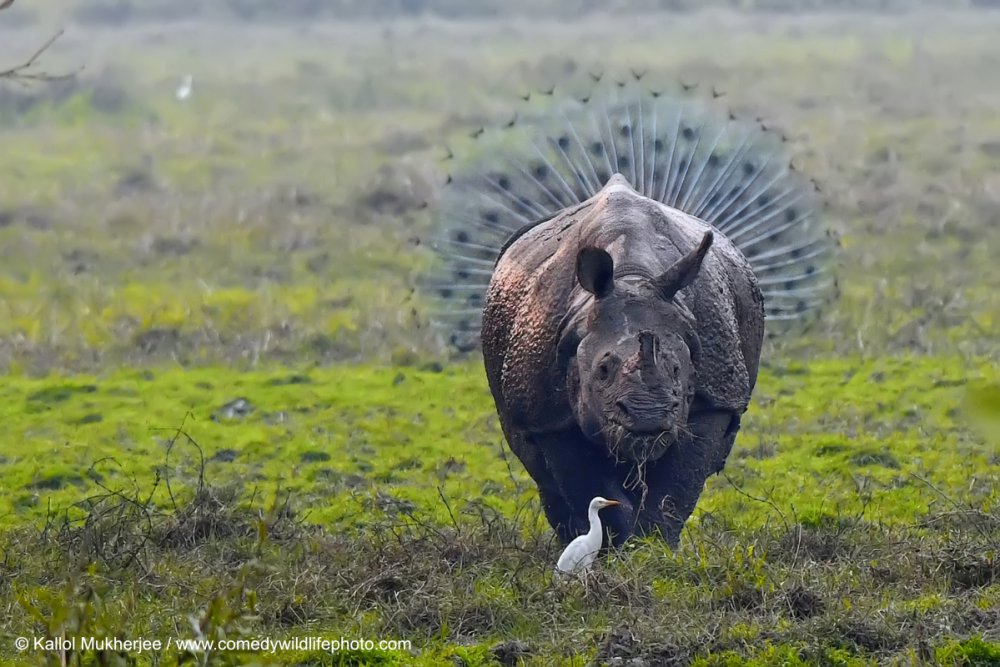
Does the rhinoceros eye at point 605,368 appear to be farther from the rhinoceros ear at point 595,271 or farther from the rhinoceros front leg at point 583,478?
the rhinoceros front leg at point 583,478

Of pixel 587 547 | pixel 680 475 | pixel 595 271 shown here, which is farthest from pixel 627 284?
pixel 587 547

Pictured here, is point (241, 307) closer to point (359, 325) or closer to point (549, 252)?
point (359, 325)

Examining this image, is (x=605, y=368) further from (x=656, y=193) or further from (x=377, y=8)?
(x=377, y=8)

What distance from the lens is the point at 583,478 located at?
7.70 m

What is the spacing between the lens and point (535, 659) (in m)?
6.31

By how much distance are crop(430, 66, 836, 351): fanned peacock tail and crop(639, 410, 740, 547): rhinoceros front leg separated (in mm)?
1904

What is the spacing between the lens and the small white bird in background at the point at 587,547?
7.23 metres

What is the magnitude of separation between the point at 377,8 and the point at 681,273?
2800 centimetres

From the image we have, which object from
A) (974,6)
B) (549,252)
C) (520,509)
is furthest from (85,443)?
(974,6)

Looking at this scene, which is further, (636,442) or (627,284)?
(627,284)

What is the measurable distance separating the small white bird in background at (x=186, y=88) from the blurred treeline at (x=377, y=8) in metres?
6.69

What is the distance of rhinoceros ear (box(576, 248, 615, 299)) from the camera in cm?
702

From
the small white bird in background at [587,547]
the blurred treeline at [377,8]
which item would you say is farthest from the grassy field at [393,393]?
the blurred treeline at [377,8]

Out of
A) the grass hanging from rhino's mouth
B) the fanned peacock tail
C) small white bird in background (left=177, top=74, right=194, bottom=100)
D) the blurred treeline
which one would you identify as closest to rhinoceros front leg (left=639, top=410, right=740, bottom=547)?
the grass hanging from rhino's mouth
